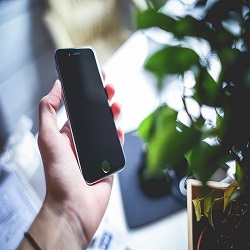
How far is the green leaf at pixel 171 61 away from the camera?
7.3 inches

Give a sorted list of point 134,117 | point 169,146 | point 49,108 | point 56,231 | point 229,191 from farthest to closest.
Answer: point 134,117, point 49,108, point 56,231, point 229,191, point 169,146

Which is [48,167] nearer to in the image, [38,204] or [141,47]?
[38,204]

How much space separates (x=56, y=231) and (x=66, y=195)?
0.23 feet

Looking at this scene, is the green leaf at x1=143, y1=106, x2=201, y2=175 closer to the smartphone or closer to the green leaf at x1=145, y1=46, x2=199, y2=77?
the green leaf at x1=145, y1=46, x2=199, y2=77

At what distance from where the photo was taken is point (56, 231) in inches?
20.3

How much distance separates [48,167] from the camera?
566mm

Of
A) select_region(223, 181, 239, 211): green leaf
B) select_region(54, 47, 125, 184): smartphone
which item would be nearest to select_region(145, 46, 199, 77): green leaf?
select_region(223, 181, 239, 211): green leaf

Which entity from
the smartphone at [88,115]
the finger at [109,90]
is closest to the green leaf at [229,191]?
the smartphone at [88,115]

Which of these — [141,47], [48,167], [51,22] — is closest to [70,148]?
[48,167]

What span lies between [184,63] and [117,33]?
4.66ft

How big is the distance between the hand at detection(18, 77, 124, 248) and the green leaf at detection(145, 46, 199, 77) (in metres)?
0.42

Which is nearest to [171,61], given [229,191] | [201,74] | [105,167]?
[201,74]

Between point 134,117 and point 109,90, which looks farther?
point 134,117

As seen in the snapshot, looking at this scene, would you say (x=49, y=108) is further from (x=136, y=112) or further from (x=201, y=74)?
(x=201, y=74)
